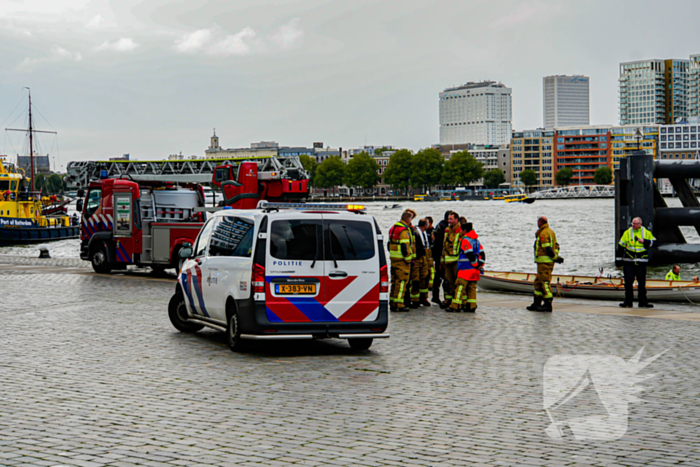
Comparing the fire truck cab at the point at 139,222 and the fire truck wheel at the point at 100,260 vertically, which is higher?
the fire truck cab at the point at 139,222

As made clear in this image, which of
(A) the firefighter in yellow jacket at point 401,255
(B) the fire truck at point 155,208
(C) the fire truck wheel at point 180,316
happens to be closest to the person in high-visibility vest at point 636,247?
(A) the firefighter in yellow jacket at point 401,255

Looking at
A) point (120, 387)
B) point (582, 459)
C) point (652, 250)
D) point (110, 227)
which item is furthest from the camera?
point (652, 250)

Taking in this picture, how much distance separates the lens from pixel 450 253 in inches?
Answer: 666

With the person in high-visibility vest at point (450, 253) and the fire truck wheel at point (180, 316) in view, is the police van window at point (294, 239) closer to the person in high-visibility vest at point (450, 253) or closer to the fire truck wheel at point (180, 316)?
the fire truck wheel at point (180, 316)

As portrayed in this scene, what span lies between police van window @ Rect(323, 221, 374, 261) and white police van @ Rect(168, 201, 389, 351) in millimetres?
13

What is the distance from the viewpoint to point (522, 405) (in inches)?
316

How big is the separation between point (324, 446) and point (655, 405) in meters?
3.43

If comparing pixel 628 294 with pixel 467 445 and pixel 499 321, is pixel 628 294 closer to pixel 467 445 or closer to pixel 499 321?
pixel 499 321

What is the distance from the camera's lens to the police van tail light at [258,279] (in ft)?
35.5

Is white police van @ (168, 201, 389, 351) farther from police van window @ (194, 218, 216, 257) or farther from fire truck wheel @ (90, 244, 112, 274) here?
fire truck wheel @ (90, 244, 112, 274)

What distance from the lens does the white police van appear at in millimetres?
10875

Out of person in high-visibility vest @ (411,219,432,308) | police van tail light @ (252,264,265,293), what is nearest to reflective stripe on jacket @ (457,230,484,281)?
person in high-visibility vest @ (411,219,432,308)

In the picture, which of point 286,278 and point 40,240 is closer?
point 286,278

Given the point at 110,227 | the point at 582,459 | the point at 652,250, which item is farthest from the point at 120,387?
the point at 652,250
